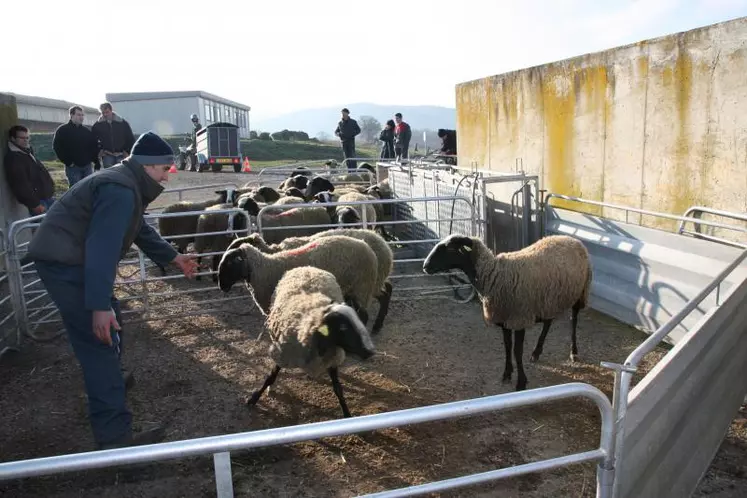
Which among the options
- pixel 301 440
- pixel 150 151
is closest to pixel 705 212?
pixel 150 151

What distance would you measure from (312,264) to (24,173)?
5.24m

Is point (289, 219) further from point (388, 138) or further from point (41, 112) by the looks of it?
point (41, 112)

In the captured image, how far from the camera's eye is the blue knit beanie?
10.9 feet

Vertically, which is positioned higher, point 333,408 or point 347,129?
point 347,129

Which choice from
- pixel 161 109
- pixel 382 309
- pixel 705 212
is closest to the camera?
pixel 705 212

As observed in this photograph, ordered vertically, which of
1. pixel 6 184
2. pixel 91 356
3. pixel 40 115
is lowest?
pixel 91 356

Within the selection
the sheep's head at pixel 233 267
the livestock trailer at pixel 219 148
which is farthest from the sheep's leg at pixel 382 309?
the livestock trailer at pixel 219 148

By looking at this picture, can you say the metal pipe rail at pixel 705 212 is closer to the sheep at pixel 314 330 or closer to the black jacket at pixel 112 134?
the sheep at pixel 314 330

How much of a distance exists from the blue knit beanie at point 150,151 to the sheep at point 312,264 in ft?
6.15

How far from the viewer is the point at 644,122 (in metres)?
6.07

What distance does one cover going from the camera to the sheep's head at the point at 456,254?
4945 millimetres

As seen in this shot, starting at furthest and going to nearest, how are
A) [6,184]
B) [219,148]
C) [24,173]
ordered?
[219,148], [6,184], [24,173]

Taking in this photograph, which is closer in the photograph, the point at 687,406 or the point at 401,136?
the point at 687,406

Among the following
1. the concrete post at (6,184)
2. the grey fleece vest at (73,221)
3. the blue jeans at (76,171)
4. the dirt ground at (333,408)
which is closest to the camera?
the grey fleece vest at (73,221)
